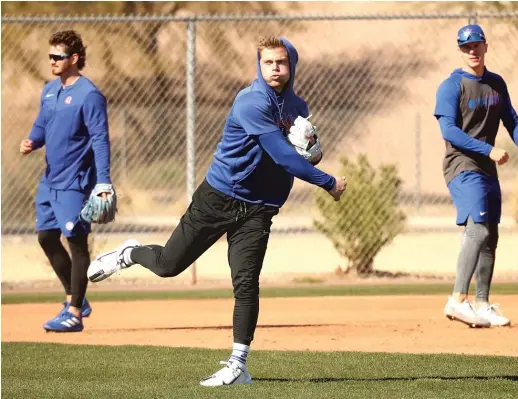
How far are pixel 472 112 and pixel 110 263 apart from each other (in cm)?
319

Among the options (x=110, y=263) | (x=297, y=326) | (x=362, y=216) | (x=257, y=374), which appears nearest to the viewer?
(x=257, y=374)

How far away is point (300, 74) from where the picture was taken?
39.3 meters

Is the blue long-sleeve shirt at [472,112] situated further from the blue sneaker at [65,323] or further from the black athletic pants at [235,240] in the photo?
the blue sneaker at [65,323]

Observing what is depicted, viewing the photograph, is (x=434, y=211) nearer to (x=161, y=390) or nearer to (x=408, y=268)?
(x=408, y=268)

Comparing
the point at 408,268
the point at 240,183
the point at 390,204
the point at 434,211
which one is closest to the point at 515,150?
the point at 434,211

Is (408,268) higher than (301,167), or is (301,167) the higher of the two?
(301,167)

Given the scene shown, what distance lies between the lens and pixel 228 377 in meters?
7.05

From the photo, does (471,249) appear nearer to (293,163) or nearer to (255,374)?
(255,374)

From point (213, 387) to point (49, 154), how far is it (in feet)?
11.4

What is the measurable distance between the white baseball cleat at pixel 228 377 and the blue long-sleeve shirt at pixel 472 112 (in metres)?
3.18

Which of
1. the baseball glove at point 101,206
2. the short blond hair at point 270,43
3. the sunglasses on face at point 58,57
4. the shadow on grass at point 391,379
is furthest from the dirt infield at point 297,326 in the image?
the short blond hair at point 270,43

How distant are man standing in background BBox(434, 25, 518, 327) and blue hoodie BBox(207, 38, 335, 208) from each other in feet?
8.61

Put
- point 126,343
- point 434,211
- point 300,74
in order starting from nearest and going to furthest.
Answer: point 126,343 < point 434,211 < point 300,74

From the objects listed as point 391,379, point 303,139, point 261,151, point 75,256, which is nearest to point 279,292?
point 75,256
